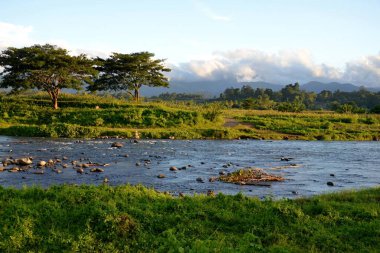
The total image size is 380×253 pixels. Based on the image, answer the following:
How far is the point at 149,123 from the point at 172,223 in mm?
38408

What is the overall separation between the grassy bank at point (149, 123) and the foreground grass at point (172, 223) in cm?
3085

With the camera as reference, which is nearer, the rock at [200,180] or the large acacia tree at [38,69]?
the rock at [200,180]

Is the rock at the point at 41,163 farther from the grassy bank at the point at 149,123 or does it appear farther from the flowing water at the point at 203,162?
the grassy bank at the point at 149,123

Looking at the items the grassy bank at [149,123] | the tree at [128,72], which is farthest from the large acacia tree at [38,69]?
the tree at [128,72]

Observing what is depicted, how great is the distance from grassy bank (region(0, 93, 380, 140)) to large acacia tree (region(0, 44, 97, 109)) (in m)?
2.28

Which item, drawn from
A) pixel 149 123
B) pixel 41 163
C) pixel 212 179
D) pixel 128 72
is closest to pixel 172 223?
pixel 212 179

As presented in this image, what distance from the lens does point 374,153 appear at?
125 ft

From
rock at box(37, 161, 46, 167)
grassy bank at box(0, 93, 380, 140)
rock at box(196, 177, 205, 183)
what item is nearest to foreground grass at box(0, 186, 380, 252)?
rock at box(196, 177, 205, 183)

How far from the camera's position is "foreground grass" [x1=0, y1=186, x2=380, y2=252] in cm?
1166

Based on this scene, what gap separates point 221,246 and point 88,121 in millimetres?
40641

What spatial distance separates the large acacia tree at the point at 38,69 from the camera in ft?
188

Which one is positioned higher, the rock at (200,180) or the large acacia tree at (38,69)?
the large acacia tree at (38,69)

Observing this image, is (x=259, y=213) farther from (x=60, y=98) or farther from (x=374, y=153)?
(x=60, y=98)

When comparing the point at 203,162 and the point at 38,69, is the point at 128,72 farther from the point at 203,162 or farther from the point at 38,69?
the point at 203,162
